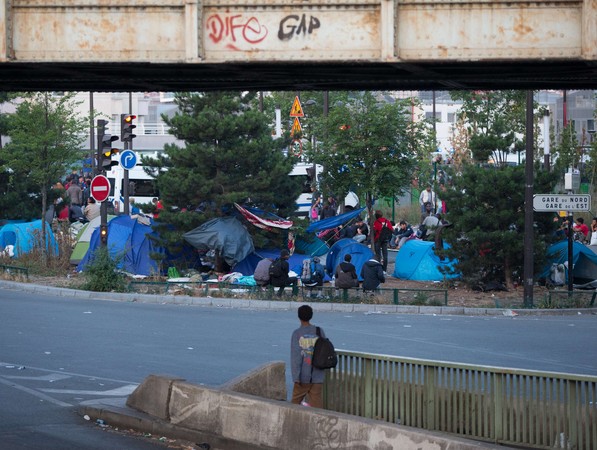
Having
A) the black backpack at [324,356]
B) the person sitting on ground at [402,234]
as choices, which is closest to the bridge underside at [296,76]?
the black backpack at [324,356]

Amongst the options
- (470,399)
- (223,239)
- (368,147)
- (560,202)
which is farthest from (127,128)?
(470,399)

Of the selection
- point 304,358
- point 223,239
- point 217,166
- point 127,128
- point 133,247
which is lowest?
point 304,358

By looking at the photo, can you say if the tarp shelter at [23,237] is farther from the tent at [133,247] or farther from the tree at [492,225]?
the tree at [492,225]

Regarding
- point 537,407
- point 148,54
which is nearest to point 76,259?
point 148,54

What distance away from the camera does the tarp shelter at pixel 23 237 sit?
31.6 m

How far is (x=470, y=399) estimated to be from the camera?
10656mm

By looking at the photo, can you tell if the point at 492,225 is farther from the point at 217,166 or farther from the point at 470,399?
the point at 470,399

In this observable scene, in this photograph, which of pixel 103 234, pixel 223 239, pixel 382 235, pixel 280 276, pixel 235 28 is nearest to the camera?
pixel 235 28

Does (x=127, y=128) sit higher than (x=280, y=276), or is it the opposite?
(x=127, y=128)

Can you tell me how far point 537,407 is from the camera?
1011 centimetres

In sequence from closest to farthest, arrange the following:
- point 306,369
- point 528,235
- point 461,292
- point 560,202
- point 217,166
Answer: point 306,369, point 560,202, point 528,235, point 461,292, point 217,166

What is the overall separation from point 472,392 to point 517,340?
31.6ft

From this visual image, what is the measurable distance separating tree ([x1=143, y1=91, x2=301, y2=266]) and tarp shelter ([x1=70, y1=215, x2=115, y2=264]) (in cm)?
257

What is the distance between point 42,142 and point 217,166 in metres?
6.42
